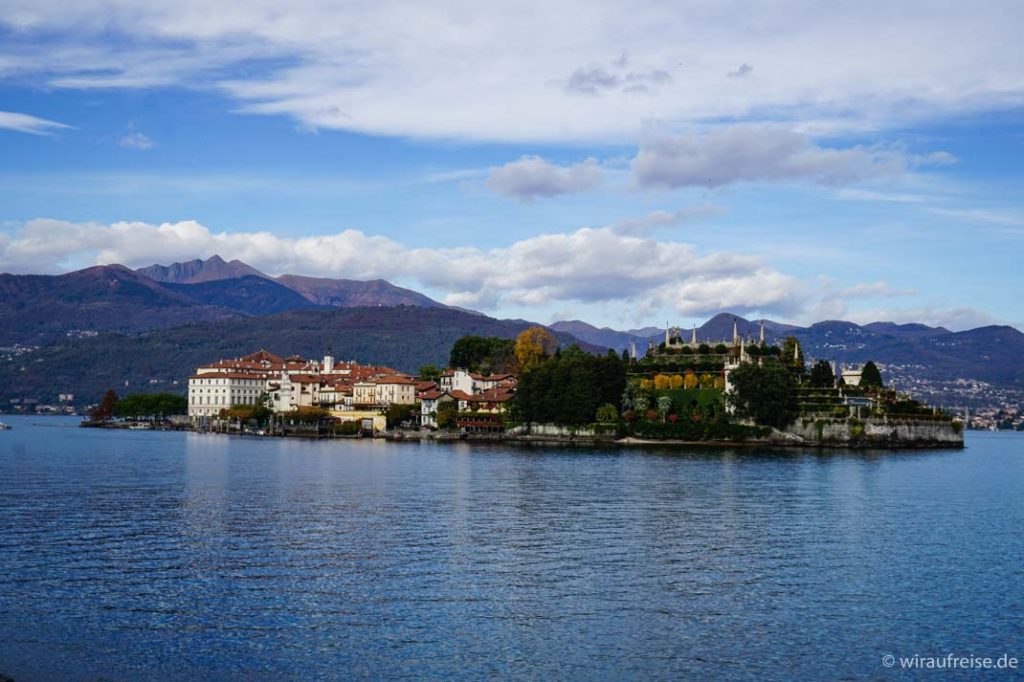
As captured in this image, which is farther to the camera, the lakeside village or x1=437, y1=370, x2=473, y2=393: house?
x1=437, y1=370, x2=473, y2=393: house

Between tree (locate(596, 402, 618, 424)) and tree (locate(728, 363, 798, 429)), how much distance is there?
1418 cm

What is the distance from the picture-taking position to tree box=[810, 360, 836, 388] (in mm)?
126188

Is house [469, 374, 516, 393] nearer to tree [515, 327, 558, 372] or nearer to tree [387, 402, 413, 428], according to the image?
tree [515, 327, 558, 372]

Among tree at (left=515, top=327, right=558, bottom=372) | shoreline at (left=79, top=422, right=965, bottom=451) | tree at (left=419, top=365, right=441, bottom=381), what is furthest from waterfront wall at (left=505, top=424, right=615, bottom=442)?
tree at (left=419, top=365, right=441, bottom=381)

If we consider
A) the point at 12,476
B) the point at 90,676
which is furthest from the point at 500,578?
the point at 12,476

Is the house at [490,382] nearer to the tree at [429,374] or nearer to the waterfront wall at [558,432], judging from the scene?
the waterfront wall at [558,432]

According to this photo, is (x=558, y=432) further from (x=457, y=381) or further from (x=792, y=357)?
(x=792, y=357)

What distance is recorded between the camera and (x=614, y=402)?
131500 millimetres

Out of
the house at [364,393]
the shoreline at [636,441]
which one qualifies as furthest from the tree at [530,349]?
the house at [364,393]

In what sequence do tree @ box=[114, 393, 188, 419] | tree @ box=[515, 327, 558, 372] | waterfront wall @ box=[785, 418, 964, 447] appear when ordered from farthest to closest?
tree @ box=[114, 393, 188, 419], tree @ box=[515, 327, 558, 372], waterfront wall @ box=[785, 418, 964, 447]

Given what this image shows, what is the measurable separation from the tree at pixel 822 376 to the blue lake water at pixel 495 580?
212 ft

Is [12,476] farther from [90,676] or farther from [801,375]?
[801,375]

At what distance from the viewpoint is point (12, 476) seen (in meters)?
64.9

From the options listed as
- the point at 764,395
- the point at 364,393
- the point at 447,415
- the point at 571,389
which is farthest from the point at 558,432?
the point at 364,393
